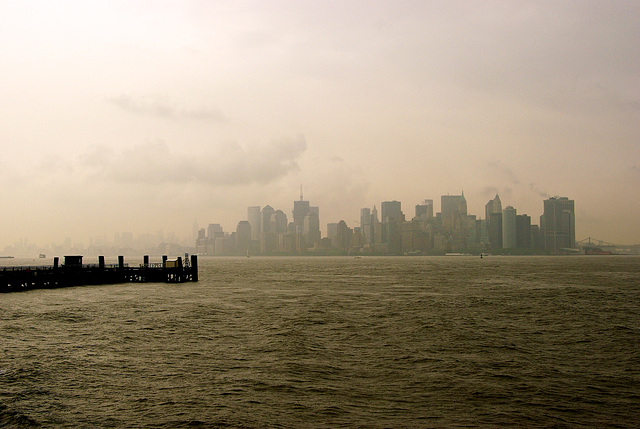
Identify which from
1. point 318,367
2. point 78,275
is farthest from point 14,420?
point 78,275

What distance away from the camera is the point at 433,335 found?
41000mm

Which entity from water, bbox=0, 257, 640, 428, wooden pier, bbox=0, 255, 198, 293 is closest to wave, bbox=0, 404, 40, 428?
water, bbox=0, 257, 640, 428

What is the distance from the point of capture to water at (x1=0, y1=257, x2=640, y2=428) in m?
22.4

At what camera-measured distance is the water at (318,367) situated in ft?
73.5

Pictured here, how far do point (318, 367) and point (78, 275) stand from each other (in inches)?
2848

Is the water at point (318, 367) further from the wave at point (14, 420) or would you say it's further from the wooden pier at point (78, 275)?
the wooden pier at point (78, 275)

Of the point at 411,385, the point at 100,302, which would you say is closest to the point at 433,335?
the point at 411,385

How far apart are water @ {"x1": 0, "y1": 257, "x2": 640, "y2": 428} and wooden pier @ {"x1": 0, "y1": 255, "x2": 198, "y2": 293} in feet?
92.2

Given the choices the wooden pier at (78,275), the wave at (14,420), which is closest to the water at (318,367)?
the wave at (14,420)

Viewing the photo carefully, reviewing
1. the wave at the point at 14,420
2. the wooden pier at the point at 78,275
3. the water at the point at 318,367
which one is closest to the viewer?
the wave at the point at 14,420

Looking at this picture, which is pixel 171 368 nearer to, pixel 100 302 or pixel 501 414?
pixel 501 414

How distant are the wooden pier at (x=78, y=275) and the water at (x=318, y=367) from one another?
28.1 meters

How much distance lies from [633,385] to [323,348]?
17500 millimetres

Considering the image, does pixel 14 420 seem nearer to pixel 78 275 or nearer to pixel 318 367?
pixel 318 367
